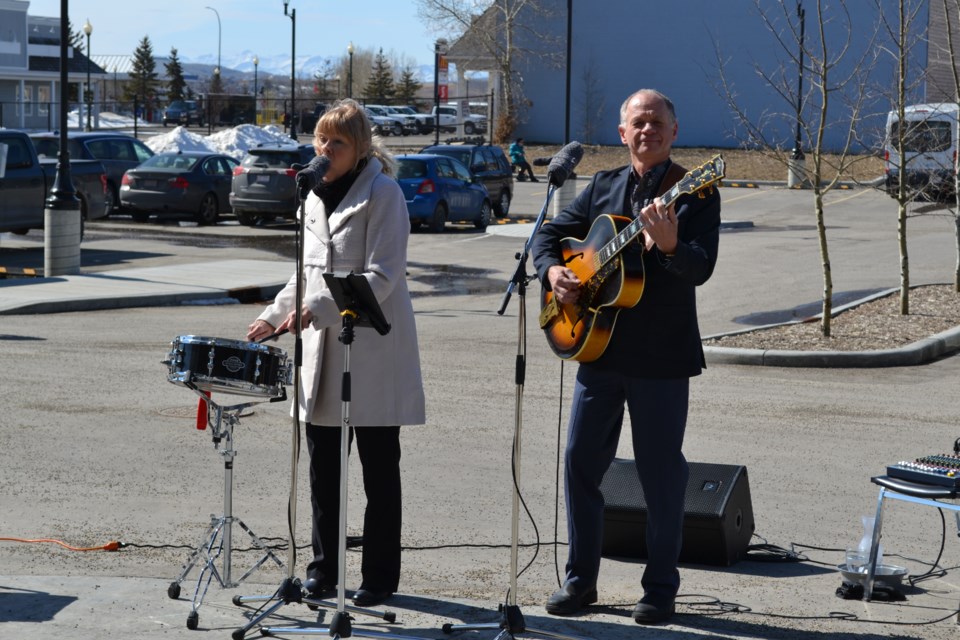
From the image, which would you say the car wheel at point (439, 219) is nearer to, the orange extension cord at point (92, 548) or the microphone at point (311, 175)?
the orange extension cord at point (92, 548)

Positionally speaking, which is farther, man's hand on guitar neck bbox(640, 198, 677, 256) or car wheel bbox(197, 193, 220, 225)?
car wheel bbox(197, 193, 220, 225)

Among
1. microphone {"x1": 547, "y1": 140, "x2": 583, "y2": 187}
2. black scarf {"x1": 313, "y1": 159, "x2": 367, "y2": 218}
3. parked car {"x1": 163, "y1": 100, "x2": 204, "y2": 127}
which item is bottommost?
black scarf {"x1": 313, "y1": 159, "x2": 367, "y2": 218}

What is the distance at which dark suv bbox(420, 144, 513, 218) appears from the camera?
96.8 feet

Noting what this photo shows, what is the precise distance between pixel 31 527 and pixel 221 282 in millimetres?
10754

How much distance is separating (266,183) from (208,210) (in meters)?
1.99

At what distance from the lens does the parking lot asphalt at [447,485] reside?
524 centimetres

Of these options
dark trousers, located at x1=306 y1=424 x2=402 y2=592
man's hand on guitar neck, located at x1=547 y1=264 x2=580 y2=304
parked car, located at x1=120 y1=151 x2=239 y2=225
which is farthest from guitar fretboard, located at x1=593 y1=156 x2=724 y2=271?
parked car, located at x1=120 y1=151 x2=239 y2=225

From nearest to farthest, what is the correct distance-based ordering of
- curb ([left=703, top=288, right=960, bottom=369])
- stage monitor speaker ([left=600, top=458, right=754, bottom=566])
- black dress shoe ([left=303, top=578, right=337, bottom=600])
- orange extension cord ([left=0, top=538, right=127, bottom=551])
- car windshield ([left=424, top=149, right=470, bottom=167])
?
black dress shoe ([left=303, top=578, right=337, bottom=600]) → stage monitor speaker ([left=600, top=458, right=754, bottom=566]) → orange extension cord ([left=0, top=538, right=127, bottom=551]) → curb ([left=703, top=288, right=960, bottom=369]) → car windshield ([left=424, top=149, right=470, bottom=167])

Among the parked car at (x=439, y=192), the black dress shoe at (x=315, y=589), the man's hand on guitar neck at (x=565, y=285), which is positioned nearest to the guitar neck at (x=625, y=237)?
the man's hand on guitar neck at (x=565, y=285)

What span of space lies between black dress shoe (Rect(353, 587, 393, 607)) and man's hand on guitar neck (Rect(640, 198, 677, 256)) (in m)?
1.86

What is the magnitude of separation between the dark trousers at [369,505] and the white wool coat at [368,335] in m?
0.11

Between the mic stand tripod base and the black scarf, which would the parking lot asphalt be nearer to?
the mic stand tripod base

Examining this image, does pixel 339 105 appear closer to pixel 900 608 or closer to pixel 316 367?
pixel 316 367

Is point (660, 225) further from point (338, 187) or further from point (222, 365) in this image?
point (222, 365)
